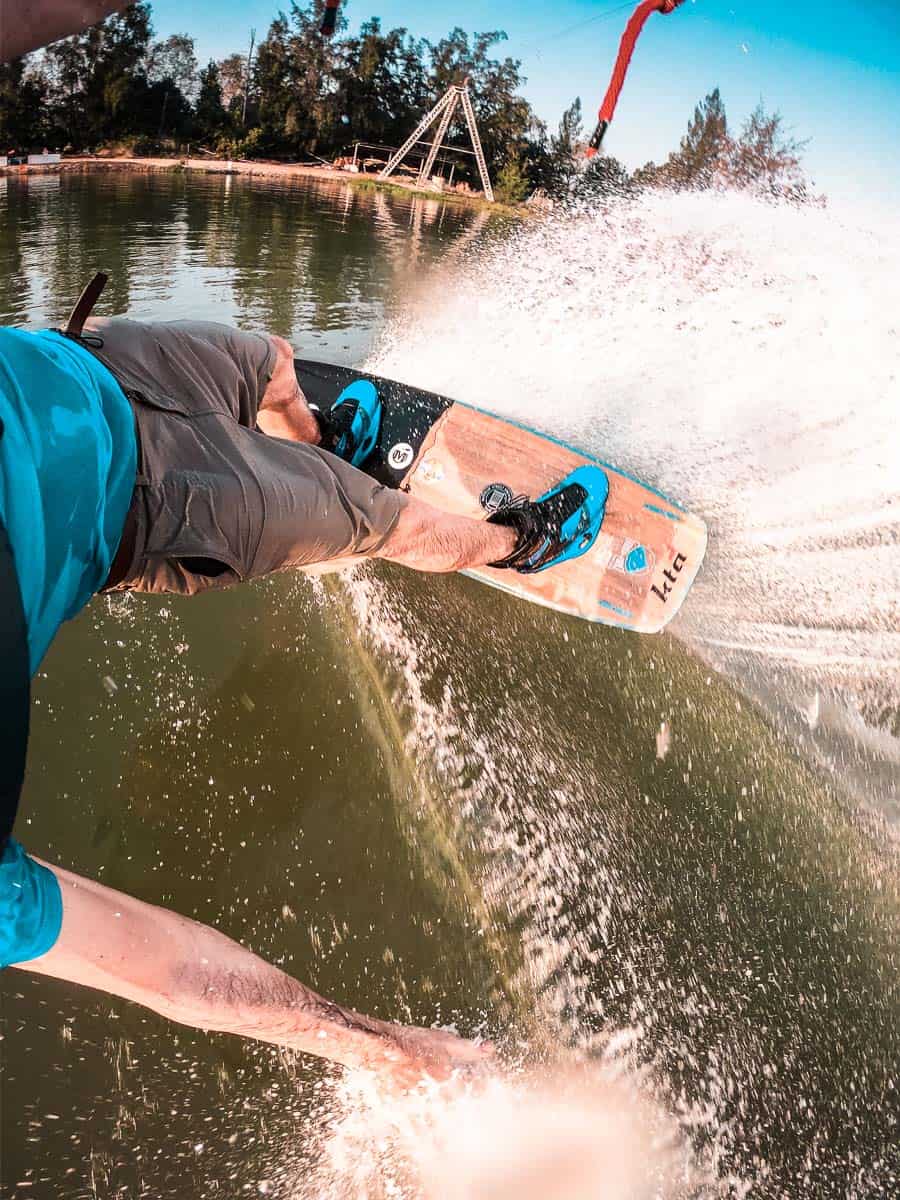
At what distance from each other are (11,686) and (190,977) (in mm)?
752

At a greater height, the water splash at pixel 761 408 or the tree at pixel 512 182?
the tree at pixel 512 182

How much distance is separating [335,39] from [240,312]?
8.79 meters

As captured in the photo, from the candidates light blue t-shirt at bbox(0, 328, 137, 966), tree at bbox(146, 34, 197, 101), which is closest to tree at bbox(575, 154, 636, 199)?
tree at bbox(146, 34, 197, 101)

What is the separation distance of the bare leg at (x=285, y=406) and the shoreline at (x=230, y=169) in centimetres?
1146

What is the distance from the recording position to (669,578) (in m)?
3.07

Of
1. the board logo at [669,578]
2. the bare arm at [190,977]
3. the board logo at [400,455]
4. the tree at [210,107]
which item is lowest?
the bare arm at [190,977]

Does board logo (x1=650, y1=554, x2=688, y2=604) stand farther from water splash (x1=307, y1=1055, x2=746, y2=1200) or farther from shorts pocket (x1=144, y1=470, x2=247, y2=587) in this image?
shorts pocket (x1=144, y1=470, x2=247, y2=587)

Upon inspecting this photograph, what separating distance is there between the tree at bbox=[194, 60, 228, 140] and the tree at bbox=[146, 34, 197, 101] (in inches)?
9.6

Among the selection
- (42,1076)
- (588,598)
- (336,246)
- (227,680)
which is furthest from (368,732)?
(336,246)

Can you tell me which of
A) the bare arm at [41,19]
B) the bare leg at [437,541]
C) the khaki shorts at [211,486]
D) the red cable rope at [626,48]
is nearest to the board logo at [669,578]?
the bare leg at [437,541]

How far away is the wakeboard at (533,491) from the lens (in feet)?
10.1

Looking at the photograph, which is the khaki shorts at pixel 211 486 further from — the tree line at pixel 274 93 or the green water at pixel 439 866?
the tree line at pixel 274 93

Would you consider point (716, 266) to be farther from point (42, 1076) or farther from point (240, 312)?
point (42, 1076)

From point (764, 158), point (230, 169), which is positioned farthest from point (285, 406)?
point (230, 169)
